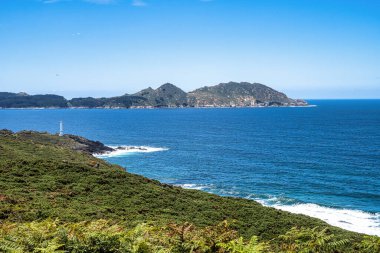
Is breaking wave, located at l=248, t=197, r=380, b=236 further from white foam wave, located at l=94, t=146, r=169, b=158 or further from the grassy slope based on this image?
white foam wave, located at l=94, t=146, r=169, b=158

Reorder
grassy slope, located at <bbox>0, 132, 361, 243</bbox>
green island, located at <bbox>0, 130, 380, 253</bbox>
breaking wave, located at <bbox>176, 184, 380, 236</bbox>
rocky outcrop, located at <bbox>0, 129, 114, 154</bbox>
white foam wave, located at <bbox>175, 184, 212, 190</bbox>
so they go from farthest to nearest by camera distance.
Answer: rocky outcrop, located at <bbox>0, 129, 114, 154</bbox> → white foam wave, located at <bbox>175, 184, 212, 190</bbox> → breaking wave, located at <bbox>176, 184, 380, 236</bbox> → grassy slope, located at <bbox>0, 132, 361, 243</bbox> → green island, located at <bbox>0, 130, 380, 253</bbox>

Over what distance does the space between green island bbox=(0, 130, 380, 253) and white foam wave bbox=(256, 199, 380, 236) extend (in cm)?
1124

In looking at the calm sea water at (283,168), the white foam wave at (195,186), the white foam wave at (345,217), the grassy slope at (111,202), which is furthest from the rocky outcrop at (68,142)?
the white foam wave at (345,217)

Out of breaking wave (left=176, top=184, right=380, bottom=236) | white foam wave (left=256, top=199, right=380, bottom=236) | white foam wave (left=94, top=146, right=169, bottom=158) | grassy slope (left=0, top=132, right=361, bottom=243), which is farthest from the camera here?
white foam wave (left=94, top=146, right=169, bottom=158)

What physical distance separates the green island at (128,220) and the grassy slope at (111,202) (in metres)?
0.06

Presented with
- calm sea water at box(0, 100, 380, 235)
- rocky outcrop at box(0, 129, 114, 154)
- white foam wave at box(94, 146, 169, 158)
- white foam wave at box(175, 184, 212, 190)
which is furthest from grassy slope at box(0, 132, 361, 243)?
white foam wave at box(94, 146, 169, 158)

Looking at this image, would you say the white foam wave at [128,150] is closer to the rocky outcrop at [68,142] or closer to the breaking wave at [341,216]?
the rocky outcrop at [68,142]

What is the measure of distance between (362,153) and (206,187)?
51.2 metres

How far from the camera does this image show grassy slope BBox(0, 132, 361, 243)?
24.1 m

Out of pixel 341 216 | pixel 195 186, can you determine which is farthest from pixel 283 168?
pixel 341 216

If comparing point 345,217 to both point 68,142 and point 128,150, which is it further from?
point 68,142

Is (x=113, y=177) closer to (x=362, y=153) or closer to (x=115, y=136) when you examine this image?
(x=362, y=153)

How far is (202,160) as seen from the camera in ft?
298

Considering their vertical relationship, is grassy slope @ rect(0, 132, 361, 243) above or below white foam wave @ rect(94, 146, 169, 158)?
above
